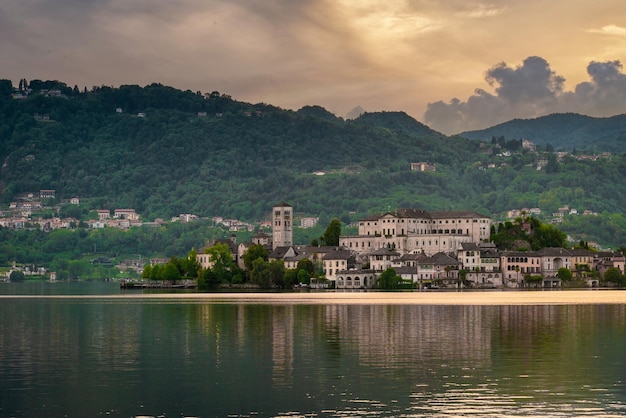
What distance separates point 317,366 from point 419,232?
124 m

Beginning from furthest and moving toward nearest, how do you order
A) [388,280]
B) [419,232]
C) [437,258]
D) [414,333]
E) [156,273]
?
1. [156,273]
2. [419,232]
3. [437,258]
4. [388,280]
5. [414,333]

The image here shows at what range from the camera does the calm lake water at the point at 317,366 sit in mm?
35438

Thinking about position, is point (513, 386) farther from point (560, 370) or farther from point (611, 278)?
point (611, 278)

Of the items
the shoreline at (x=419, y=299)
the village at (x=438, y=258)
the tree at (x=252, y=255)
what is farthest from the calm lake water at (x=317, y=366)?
the tree at (x=252, y=255)

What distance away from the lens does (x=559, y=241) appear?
16438 cm

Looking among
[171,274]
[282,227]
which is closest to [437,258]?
[282,227]

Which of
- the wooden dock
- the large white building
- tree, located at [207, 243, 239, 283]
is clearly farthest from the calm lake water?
the wooden dock

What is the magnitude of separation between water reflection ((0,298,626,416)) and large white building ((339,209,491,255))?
87.2m

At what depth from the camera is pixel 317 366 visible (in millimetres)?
44438

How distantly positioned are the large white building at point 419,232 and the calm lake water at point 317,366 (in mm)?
87103

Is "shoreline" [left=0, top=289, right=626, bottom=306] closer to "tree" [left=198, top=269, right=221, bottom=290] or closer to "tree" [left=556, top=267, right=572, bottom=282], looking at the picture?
"tree" [left=556, top=267, right=572, bottom=282]

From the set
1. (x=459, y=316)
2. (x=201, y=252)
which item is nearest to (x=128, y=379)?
(x=459, y=316)

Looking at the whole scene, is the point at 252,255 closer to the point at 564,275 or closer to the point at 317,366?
the point at 564,275

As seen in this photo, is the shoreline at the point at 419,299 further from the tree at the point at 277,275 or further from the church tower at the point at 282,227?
the church tower at the point at 282,227
